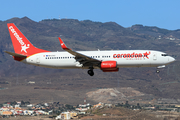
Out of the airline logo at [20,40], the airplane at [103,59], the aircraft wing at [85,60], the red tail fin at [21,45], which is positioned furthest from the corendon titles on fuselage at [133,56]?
the airline logo at [20,40]

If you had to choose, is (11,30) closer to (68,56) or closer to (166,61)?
(68,56)

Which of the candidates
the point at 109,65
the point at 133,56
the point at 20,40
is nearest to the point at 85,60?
the point at 109,65

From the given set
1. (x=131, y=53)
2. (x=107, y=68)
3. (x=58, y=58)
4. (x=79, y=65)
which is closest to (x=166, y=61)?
(x=131, y=53)

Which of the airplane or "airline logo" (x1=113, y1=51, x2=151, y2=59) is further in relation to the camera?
"airline logo" (x1=113, y1=51, x2=151, y2=59)

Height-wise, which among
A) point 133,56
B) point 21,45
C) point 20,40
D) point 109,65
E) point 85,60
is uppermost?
point 20,40

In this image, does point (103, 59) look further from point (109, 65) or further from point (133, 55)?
point (133, 55)

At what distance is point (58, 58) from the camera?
248 feet

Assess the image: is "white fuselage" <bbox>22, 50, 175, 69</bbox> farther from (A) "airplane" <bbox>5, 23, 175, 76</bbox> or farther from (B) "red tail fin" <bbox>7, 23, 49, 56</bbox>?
(B) "red tail fin" <bbox>7, 23, 49, 56</bbox>

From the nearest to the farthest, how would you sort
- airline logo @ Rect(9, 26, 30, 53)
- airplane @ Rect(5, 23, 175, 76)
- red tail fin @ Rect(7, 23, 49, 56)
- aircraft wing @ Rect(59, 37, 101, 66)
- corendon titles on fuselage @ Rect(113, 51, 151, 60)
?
aircraft wing @ Rect(59, 37, 101, 66) → airplane @ Rect(5, 23, 175, 76) → corendon titles on fuselage @ Rect(113, 51, 151, 60) → red tail fin @ Rect(7, 23, 49, 56) → airline logo @ Rect(9, 26, 30, 53)

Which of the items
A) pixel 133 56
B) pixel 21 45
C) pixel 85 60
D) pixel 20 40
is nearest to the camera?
pixel 133 56

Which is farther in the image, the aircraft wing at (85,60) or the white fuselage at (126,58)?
the white fuselage at (126,58)

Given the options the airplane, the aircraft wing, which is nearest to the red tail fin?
the airplane

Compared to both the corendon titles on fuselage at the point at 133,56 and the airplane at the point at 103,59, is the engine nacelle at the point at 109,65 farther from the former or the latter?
the corendon titles on fuselage at the point at 133,56

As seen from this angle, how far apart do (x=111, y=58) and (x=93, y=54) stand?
4132mm
